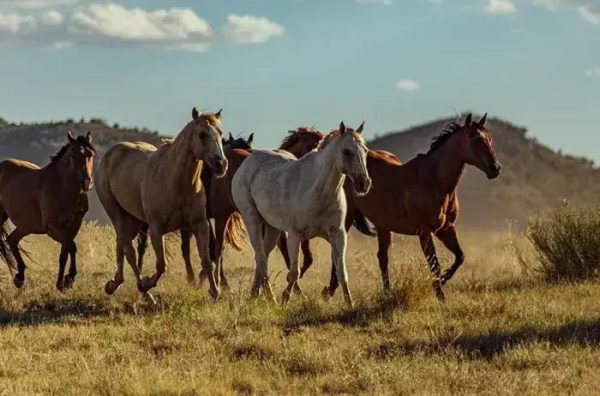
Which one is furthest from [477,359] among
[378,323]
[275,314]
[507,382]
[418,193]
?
[418,193]

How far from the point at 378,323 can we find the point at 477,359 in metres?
1.71

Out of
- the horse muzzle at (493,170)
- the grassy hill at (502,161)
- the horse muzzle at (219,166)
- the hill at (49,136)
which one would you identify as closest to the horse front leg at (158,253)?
the horse muzzle at (219,166)

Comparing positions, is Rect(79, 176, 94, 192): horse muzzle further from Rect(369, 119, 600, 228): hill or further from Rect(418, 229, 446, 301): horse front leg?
Rect(369, 119, 600, 228): hill

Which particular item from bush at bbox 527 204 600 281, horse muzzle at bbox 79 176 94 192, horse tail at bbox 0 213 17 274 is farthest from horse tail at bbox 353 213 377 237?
horse tail at bbox 0 213 17 274

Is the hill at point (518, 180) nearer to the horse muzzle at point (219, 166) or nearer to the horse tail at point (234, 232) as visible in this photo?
the horse tail at point (234, 232)

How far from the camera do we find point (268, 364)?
7.59 m

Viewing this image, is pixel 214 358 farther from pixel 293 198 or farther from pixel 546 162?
pixel 546 162

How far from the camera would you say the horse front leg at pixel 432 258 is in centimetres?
1089

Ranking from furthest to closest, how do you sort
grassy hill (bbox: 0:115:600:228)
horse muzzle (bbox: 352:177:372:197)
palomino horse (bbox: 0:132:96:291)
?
grassy hill (bbox: 0:115:600:228) → palomino horse (bbox: 0:132:96:291) → horse muzzle (bbox: 352:177:372:197)

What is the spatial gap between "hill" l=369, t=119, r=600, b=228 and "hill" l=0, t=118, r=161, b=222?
20.1 metres

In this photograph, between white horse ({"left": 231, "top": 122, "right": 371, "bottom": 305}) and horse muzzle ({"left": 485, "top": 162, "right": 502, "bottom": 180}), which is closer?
white horse ({"left": 231, "top": 122, "right": 371, "bottom": 305})

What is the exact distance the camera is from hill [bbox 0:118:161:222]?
65.1 metres

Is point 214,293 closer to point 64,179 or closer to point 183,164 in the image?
point 183,164

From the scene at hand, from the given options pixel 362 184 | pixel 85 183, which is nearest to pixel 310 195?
pixel 362 184
